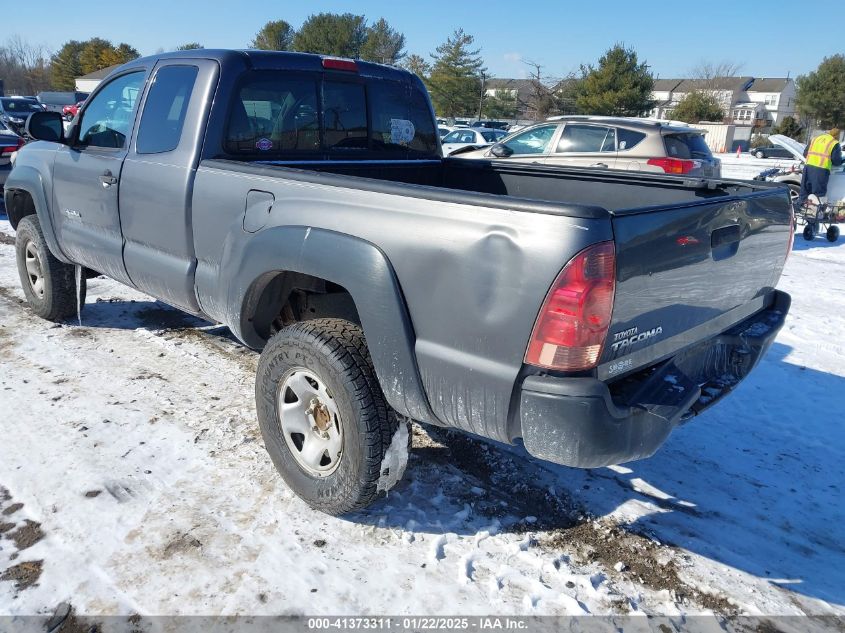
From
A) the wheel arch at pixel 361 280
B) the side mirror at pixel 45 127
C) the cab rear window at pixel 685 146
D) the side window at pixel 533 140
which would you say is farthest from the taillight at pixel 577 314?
the side window at pixel 533 140

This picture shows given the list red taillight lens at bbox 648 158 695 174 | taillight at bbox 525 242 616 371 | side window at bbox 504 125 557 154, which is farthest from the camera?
side window at bbox 504 125 557 154

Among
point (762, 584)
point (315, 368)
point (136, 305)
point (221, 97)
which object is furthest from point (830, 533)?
point (136, 305)

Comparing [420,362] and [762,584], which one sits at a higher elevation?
[420,362]

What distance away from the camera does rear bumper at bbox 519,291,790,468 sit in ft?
6.94

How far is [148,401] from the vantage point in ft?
13.0

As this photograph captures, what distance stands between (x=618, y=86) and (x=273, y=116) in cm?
4149

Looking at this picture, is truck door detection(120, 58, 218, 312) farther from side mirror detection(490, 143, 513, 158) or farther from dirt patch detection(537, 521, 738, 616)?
side mirror detection(490, 143, 513, 158)

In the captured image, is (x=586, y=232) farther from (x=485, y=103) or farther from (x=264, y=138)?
(x=485, y=103)

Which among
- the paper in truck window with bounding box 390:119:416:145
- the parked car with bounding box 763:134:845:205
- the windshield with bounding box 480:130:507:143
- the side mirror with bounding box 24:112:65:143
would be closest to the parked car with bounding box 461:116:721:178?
the parked car with bounding box 763:134:845:205

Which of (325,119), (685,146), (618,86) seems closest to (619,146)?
(685,146)

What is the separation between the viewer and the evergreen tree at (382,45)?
52.0 meters

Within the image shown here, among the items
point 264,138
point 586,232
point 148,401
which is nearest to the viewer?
point 586,232

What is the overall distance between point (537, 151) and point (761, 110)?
73519mm

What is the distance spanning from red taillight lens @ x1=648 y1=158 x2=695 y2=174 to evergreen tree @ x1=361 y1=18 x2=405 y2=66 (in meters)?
45.7
